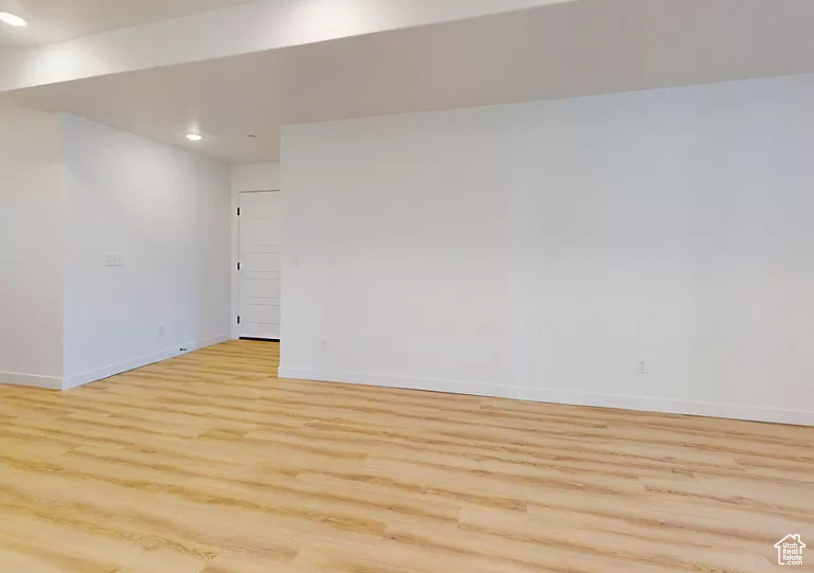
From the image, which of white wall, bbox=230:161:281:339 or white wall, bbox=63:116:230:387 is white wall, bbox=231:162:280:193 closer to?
white wall, bbox=230:161:281:339

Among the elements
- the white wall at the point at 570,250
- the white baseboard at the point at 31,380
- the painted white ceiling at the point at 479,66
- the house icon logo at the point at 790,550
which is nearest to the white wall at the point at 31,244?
the white baseboard at the point at 31,380

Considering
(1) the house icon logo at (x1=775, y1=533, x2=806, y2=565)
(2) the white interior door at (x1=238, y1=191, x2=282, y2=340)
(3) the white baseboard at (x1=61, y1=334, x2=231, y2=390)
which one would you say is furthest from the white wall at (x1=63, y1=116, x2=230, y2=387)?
(1) the house icon logo at (x1=775, y1=533, x2=806, y2=565)

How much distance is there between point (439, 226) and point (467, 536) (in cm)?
259

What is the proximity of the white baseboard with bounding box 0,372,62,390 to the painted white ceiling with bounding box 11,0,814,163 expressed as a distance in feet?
7.92

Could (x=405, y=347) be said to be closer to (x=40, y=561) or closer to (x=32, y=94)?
(x=40, y=561)

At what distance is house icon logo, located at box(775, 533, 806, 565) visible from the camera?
1708 mm

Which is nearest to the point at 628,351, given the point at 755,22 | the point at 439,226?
the point at 439,226

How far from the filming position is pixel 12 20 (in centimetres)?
282

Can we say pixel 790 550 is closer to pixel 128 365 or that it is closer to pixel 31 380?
pixel 128 365

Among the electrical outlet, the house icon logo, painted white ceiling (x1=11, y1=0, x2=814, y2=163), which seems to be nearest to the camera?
the house icon logo

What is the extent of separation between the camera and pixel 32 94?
3365 millimetres

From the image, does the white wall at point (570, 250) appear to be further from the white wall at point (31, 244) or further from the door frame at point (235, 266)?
the door frame at point (235, 266)

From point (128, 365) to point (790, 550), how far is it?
5.35m

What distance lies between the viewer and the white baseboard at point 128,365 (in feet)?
13.0
